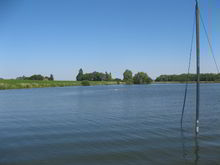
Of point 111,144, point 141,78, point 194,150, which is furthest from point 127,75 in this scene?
point 194,150

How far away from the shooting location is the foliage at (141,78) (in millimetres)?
179375

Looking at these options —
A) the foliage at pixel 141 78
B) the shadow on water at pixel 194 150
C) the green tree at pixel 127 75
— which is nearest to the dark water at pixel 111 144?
the shadow on water at pixel 194 150

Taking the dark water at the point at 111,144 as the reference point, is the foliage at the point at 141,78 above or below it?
above

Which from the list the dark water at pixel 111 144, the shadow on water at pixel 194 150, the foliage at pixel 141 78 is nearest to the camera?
the shadow on water at pixel 194 150

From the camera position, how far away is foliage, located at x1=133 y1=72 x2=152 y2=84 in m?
179

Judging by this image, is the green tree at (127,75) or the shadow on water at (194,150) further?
the green tree at (127,75)

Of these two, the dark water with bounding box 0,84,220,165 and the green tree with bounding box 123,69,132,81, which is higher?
the green tree with bounding box 123,69,132,81

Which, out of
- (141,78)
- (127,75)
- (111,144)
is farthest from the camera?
(127,75)

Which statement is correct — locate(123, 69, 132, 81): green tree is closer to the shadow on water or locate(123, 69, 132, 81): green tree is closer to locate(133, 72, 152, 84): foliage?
locate(133, 72, 152, 84): foliage

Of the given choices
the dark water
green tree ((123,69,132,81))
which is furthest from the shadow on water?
green tree ((123,69,132,81))

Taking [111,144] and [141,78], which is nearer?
[111,144]

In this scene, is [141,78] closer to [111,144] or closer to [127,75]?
[127,75]

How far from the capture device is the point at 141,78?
587 ft

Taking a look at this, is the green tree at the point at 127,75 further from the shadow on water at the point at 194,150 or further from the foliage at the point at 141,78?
the shadow on water at the point at 194,150
